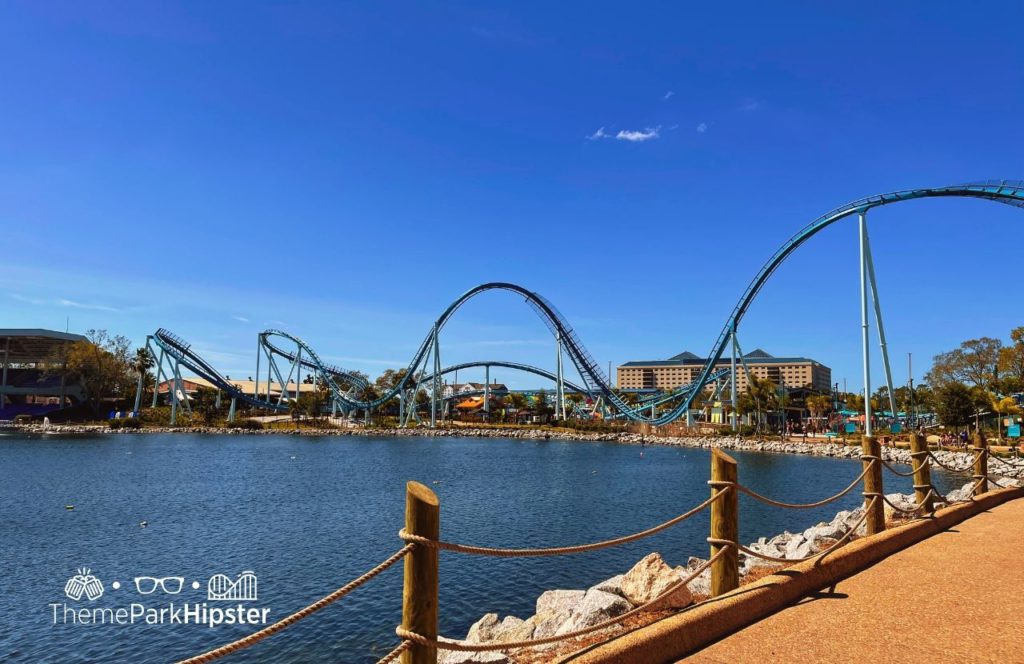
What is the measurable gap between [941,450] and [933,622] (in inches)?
1577

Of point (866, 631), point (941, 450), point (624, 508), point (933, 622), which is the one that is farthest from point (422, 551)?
point (941, 450)

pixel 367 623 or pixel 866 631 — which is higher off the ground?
pixel 866 631

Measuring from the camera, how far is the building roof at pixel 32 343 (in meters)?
82.9

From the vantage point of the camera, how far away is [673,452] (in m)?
48.6

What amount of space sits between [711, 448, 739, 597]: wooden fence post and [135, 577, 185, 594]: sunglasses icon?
10.4m

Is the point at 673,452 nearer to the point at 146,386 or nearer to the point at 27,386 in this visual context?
the point at 146,386

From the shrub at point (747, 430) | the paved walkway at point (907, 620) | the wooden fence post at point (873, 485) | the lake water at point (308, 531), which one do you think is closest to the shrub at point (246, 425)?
the lake water at point (308, 531)

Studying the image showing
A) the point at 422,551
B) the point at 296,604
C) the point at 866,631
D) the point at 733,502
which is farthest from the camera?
the point at 296,604

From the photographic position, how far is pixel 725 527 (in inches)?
211

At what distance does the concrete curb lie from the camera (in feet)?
13.5

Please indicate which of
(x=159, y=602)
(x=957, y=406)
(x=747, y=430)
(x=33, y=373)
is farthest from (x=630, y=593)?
(x=33, y=373)

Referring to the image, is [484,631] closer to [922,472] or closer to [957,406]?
[922,472]

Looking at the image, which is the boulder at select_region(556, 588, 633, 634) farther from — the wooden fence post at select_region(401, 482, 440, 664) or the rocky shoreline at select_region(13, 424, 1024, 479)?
the rocky shoreline at select_region(13, 424, 1024, 479)

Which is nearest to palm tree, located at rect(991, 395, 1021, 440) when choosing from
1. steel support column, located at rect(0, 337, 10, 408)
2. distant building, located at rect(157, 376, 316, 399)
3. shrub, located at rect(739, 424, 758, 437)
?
shrub, located at rect(739, 424, 758, 437)
